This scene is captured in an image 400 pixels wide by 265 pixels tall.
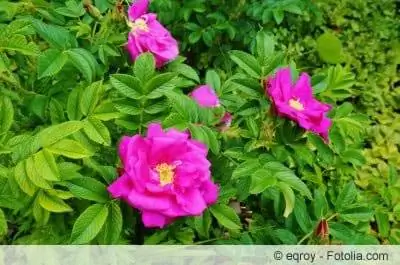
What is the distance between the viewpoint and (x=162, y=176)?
40.2 inches

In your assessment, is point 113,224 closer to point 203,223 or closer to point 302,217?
point 203,223

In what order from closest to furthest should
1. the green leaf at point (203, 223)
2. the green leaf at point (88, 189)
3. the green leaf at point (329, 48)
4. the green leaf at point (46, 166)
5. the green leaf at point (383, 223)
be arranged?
the green leaf at point (46, 166) → the green leaf at point (88, 189) → the green leaf at point (203, 223) → the green leaf at point (383, 223) → the green leaf at point (329, 48)

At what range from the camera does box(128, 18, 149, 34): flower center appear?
126cm

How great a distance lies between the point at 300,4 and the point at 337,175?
1117mm

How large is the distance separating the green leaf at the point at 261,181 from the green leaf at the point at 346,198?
0.80ft

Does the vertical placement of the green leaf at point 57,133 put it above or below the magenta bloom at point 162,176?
above

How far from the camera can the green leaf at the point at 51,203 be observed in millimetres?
1013

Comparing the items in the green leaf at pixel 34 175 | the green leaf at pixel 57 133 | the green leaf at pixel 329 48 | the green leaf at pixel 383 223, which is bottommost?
the green leaf at pixel 329 48

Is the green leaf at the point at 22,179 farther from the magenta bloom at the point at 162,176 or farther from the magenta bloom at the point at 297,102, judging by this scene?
the magenta bloom at the point at 297,102

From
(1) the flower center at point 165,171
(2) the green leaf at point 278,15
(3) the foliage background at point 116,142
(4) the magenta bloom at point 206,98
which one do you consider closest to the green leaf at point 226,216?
(3) the foliage background at point 116,142

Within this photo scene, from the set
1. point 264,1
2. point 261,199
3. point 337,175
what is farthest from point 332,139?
point 264,1

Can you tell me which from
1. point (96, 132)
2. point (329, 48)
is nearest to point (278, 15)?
point (329, 48)

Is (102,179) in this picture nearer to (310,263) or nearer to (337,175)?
(310,263)

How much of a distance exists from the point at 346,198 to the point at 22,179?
25.9 inches
